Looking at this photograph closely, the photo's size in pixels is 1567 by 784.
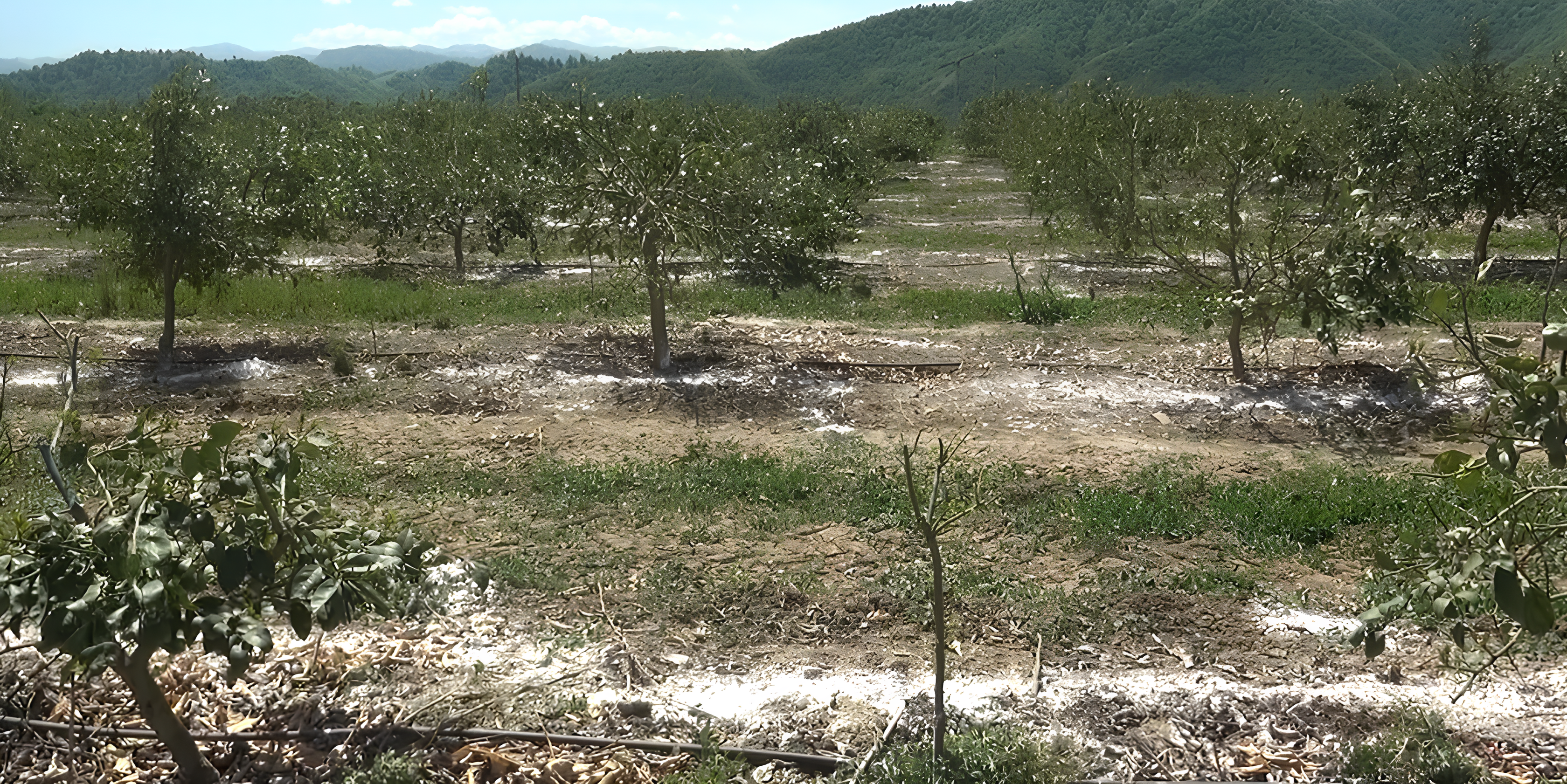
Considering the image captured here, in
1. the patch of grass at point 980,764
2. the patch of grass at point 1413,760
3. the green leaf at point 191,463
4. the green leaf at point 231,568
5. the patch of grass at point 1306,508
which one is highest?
the green leaf at point 191,463

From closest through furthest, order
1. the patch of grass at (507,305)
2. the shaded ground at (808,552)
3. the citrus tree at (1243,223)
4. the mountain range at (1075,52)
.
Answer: the shaded ground at (808,552) → the citrus tree at (1243,223) → the patch of grass at (507,305) → the mountain range at (1075,52)

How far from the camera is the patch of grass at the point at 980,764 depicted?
14.5 ft

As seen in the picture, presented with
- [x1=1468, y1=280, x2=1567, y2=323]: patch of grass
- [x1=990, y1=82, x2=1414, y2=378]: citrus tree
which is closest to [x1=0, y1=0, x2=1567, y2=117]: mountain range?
[x1=1468, y1=280, x2=1567, y2=323]: patch of grass

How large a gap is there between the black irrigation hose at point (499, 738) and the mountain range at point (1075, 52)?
271 ft

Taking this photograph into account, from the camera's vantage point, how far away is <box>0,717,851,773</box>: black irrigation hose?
15.8 feet

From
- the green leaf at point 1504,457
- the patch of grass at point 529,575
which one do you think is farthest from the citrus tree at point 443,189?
the green leaf at point 1504,457

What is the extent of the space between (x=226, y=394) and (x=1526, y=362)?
1170 centimetres

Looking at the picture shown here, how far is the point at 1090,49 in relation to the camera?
11438 cm

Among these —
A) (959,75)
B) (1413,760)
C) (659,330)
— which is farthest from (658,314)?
(959,75)

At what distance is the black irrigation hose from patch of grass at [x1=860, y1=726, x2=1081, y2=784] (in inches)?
13.1

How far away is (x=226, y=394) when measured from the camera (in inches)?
452

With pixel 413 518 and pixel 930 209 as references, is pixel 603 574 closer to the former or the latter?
pixel 413 518

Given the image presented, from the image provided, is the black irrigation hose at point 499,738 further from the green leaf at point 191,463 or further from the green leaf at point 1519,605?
the green leaf at point 1519,605

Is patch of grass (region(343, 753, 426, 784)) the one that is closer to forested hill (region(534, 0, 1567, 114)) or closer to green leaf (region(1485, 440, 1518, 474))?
green leaf (region(1485, 440, 1518, 474))
